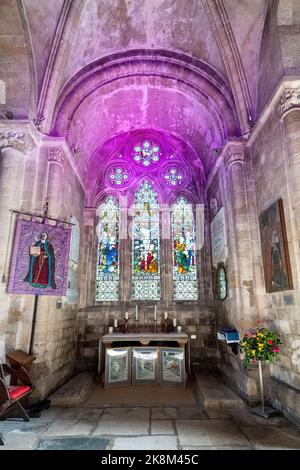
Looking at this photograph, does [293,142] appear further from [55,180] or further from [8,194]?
[8,194]

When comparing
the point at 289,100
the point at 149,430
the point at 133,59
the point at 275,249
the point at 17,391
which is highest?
the point at 133,59

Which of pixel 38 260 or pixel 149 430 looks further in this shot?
pixel 38 260

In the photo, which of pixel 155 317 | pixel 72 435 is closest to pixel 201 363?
pixel 155 317

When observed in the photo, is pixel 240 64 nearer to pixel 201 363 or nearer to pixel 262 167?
pixel 262 167

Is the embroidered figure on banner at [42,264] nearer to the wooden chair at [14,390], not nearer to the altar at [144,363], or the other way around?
the wooden chair at [14,390]

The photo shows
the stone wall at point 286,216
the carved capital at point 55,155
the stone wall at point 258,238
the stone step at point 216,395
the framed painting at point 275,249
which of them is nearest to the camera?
the stone wall at point 286,216

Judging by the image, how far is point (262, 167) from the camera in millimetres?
5586

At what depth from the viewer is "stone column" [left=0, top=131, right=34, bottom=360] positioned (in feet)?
16.5

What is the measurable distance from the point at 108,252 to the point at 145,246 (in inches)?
44.8

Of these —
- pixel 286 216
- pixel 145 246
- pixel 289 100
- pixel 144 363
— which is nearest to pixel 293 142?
pixel 289 100

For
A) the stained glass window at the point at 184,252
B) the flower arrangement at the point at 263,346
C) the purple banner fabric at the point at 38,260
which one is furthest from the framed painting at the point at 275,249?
the purple banner fabric at the point at 38,260

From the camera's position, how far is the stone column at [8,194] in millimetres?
5023

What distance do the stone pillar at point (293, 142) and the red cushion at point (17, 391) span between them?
4496mm

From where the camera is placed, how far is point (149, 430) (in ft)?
12.7
